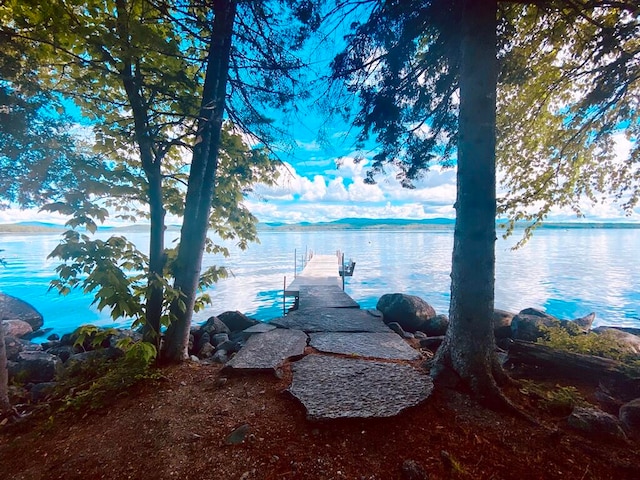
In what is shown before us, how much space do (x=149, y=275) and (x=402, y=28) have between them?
4.50 m

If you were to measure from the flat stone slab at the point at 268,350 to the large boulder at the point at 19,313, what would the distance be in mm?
15199

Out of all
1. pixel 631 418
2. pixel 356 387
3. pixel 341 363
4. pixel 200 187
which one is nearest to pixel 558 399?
pixel 631 418

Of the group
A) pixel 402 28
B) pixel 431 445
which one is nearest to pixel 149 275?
pixel 431 445

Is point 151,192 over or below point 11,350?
over

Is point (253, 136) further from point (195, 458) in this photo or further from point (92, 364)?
point (195, 458)

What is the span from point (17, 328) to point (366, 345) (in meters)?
15.2

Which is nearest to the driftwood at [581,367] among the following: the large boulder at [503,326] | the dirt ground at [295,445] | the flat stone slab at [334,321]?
the dirt ground at [295,445]

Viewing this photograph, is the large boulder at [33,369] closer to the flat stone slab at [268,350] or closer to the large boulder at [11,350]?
the large boulder at [11,350]

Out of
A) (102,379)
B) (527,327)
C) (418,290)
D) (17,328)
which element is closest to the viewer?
(102,379)

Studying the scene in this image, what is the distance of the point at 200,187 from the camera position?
151 inches

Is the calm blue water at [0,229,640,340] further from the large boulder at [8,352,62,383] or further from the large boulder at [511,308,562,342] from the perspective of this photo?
the large boulder at [511,308,562,342]

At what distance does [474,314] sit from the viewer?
287 centimetres

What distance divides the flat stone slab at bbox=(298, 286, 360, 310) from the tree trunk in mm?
4212

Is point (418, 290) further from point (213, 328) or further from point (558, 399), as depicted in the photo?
point (558, 399)
